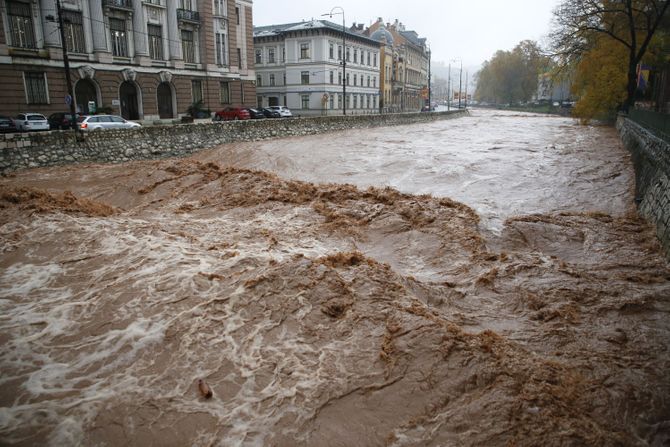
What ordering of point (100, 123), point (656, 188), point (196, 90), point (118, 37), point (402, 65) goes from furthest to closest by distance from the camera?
point (402, 65) → point (196, 90) → point (118, 37) → point (100, 123) → point (656, 188)

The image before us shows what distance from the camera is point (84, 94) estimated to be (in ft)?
109

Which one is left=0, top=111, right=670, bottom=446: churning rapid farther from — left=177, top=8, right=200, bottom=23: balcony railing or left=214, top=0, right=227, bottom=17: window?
left=214, top=0, right=227, bottom=17: window

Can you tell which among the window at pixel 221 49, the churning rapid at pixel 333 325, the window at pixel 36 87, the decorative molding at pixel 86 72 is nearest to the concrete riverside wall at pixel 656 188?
the churning rapid at pixel 333 325

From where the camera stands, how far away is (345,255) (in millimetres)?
8195

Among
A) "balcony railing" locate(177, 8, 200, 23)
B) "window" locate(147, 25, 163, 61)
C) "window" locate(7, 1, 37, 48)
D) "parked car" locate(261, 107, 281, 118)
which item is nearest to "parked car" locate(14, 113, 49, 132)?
"window" locate(7, 1, 37, 48)

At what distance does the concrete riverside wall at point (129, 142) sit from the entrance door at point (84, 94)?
12.5 metres

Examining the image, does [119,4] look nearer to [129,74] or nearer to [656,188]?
[129,74]

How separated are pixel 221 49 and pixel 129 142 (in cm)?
2555

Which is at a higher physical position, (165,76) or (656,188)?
(165,76)

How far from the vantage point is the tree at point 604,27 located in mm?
32625

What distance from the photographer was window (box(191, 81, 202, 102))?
41650 mm

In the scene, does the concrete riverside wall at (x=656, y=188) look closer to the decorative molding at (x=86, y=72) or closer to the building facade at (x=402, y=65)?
the decorative molding at (x=86, y=72)

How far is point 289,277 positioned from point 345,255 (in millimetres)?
1383

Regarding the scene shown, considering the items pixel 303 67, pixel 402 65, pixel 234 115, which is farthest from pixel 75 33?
pixel 402 65
